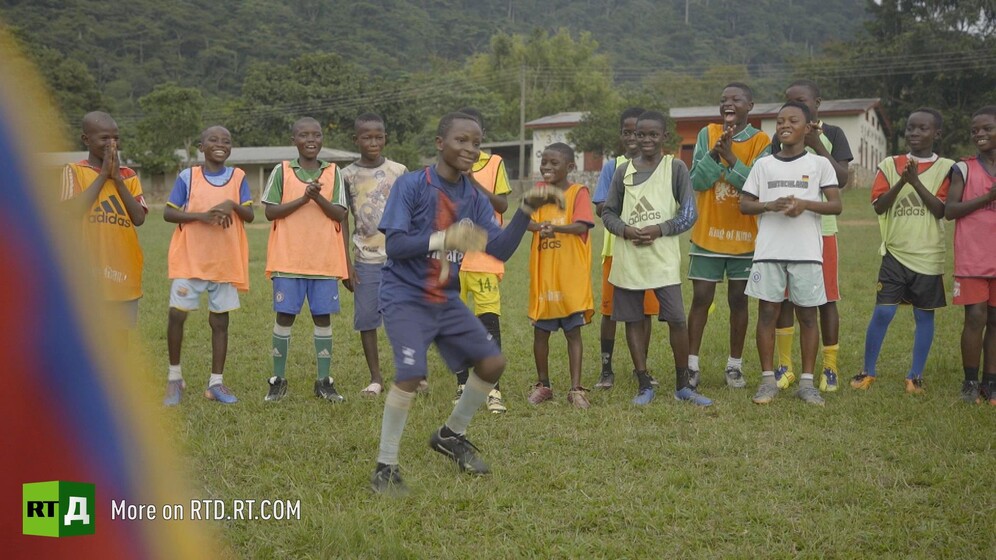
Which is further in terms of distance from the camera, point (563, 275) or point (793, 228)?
point (563, 275)

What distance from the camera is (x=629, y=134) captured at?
6.72 metres

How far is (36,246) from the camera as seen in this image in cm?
250

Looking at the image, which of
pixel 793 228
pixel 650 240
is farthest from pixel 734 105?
pixel 650 240

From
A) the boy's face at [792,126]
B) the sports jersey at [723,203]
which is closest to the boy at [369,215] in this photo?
the sports jersey at [723,203]

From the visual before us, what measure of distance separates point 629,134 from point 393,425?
324cm

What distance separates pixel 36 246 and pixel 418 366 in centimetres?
237

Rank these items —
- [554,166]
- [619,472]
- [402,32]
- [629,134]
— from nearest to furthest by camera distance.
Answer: [619,472], [554,166], [629,134], [402,32]

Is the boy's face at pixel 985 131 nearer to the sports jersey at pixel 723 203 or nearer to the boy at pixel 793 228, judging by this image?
the boy at pixel 793 228

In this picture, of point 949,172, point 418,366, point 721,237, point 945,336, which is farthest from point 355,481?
point 945,336

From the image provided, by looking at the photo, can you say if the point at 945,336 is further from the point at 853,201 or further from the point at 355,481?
the point at 853,201

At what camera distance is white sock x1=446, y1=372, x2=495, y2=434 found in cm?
490

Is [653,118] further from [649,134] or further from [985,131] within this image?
[985,131]

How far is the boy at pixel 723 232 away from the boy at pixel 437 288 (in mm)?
2396

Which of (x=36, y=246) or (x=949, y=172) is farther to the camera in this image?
(x=949, y=172)
